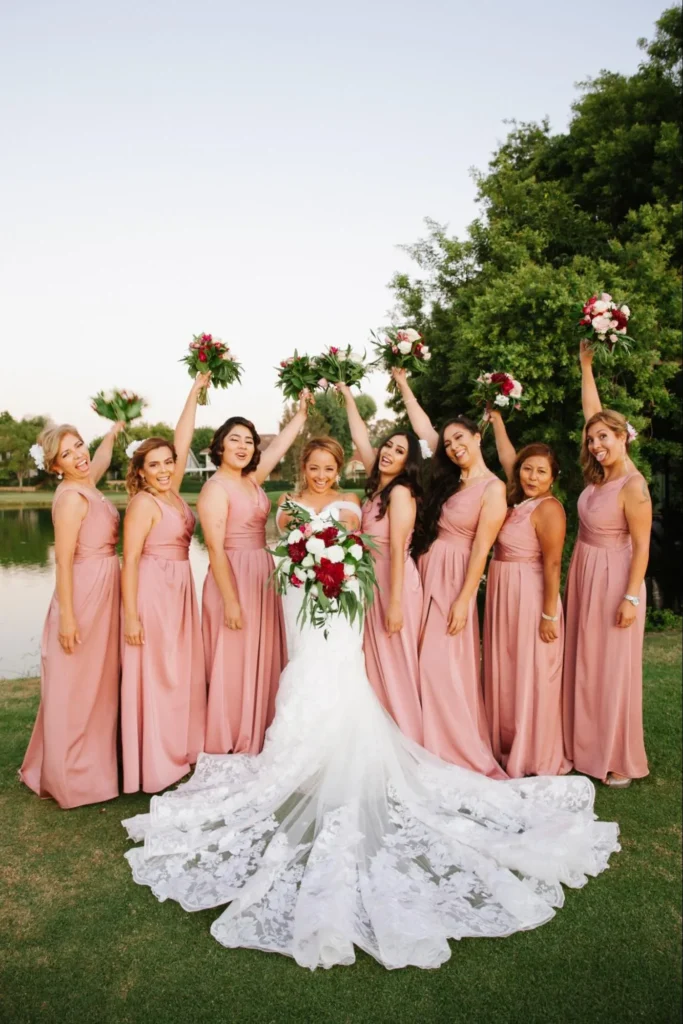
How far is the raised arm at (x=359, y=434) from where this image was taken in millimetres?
5695

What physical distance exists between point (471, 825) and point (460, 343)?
10591 millimetres

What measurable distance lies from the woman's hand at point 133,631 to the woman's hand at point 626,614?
3448 mm

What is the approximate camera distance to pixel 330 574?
422 cm

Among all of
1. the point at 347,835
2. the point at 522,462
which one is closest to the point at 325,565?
the point at 347,835

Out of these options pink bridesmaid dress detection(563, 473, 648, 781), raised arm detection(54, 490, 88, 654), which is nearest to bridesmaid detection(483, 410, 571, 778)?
pink bridesmaid dress detection(563, 473, 648, 781)

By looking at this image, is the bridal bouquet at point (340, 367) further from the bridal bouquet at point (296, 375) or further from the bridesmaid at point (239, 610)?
the bridesmaid at point (239, 610)

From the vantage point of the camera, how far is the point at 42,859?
4.43 meters

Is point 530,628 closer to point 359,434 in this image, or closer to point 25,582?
point 359,434

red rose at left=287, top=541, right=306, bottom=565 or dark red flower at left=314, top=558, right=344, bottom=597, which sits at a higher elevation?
A: red rose at left=287, top=541, right=306, bottom=565

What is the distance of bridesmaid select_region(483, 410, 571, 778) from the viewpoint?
5309 mm

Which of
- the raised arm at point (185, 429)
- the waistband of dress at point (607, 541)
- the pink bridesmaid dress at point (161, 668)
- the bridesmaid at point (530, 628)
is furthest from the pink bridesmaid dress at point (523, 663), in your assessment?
the raised arm at point (185, 429)

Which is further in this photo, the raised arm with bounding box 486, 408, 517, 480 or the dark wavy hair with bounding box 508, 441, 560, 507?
the raised arm with bounding box 486, 408, 517, 480

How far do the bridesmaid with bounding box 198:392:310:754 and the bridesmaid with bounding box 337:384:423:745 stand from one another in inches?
33.2

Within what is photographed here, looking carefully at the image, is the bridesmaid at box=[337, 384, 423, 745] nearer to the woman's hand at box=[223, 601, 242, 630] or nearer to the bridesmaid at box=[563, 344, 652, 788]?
the woman's hand at box=[223, 601, 242, 630]
